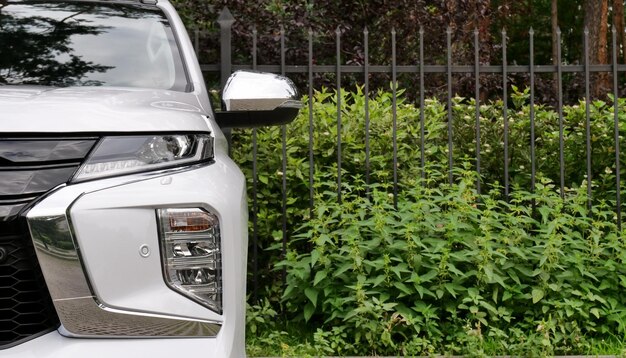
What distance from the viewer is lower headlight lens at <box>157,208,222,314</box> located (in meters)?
2.11

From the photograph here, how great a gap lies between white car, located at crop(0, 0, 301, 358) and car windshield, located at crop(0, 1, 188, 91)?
0.59 metres

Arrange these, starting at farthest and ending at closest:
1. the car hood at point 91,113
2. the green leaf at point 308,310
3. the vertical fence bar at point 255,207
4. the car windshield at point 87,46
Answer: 1. the vertical fence bar at point 255,207
2. the green leaf at point 308,310
3. the car windshield at point 87,46
4. the car hood at point 91,113

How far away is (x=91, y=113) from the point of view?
2182 millimetres

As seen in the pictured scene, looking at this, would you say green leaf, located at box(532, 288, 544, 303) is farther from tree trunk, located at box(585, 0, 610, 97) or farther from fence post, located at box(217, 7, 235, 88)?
tree trunk, located at box(585, 0, 610, 97)

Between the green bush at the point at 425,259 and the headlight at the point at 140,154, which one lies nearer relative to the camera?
the headlight at the point at 140,154

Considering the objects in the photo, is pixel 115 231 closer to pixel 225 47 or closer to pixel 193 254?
pixel 193 254

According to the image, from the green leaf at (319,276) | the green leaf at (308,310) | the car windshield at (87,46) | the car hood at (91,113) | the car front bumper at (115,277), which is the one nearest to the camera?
the car front bumper at (115,277)

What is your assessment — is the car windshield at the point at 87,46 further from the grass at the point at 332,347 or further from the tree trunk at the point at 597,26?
the tree trunk at the point at 597,26

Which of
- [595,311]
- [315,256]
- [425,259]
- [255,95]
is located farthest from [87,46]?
[595,311]

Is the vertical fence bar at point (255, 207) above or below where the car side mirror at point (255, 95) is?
below

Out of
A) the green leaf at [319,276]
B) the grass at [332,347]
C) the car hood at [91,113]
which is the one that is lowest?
the grass at [332,347]

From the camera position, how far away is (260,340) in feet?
16.7

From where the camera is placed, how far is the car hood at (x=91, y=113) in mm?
2094

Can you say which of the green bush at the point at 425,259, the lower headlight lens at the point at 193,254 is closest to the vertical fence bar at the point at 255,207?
the green bush at the point at 425,259
